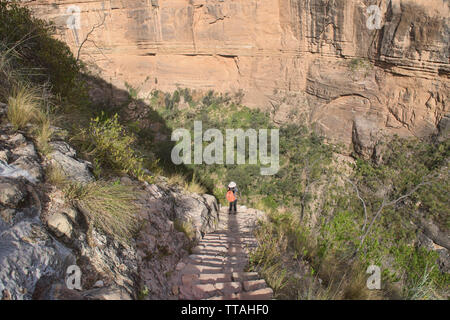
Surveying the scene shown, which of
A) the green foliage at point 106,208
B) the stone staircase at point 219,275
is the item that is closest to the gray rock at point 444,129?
the stone staircase at point 219,275

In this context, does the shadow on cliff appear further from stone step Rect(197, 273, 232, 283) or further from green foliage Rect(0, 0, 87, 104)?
stone step Rect(197, 273, 232, 283)

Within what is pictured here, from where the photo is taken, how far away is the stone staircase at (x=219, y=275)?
2621 millimetres

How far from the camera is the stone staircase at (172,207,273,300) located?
2.62 m

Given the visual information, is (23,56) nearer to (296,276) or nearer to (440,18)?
(296,276)

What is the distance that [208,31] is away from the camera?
1692 cm

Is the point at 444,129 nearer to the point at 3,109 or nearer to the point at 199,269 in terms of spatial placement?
the point at 199,269

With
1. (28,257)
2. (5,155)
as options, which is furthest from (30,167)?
(28,257)

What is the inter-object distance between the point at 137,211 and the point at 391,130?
1293 cm

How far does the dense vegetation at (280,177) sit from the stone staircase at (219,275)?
22 centimetres

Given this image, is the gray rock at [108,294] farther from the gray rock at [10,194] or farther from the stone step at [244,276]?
the stone step at [244,276]

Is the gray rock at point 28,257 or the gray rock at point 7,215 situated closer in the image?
the gray rock at point 28,257

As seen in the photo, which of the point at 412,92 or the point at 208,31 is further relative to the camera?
the point at 208,31

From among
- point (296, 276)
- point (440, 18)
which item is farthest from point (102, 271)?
point (440, 18)

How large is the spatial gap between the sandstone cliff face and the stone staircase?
24.8 feet
